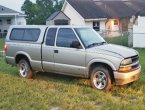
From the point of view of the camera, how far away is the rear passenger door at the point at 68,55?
389 inches

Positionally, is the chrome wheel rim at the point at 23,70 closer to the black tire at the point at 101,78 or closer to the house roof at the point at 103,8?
the black tire at the point at 101,78

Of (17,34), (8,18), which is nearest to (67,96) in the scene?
(17,34)

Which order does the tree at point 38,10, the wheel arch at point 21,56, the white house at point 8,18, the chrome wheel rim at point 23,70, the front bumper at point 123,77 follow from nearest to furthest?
the front bumper at point 123,77 → the wheel arch at point 21,56 → the chrome wheel rim at point 23,70 → the white house at point 8,18 → the tree at point 38,10

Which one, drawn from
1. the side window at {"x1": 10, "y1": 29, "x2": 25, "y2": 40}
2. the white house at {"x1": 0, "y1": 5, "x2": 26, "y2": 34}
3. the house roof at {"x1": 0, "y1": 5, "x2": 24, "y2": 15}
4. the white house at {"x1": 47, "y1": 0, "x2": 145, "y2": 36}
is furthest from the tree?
the side window at {"x1": 10, "y1": 29, "x2": 25, "y2": 40}

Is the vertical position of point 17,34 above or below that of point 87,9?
below

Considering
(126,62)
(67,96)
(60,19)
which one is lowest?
(67,96)

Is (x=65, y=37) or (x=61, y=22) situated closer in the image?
(x=65, y=37)

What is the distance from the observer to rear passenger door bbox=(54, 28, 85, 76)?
32.4 ft

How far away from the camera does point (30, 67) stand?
455 inches

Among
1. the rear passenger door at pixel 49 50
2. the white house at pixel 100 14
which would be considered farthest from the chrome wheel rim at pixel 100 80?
the white house at pixel 100 14

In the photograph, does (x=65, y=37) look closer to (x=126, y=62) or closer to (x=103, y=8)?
(x=126, y=62)

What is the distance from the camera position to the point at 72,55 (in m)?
10.0

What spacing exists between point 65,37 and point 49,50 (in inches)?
27.2

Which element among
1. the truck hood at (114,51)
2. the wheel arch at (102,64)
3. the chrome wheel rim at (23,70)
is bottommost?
the chrome wheel rim at (23,70)
